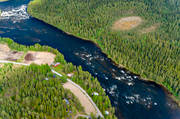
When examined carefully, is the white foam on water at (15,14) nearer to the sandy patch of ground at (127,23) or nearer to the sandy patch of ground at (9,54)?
the sandy patch of ground at (9,54)

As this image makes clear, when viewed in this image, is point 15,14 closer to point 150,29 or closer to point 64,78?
point 64,78

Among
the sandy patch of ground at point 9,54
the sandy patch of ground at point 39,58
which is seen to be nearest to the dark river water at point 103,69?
the sandy patch of ground at point 39,58

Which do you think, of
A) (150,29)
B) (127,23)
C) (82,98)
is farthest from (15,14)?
(82,98)

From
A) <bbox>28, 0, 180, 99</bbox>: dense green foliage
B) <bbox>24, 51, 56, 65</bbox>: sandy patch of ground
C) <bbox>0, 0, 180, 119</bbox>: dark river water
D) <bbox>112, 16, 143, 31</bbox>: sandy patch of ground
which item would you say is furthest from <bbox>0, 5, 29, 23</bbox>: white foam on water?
<bbox>112, 16, 143, 31</bbox>: sandy patch of ground

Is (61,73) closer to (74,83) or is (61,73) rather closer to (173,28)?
(74,83)

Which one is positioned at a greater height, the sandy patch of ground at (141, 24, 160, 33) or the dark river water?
the sandy patch of ground at (141, 24, 160, 33)

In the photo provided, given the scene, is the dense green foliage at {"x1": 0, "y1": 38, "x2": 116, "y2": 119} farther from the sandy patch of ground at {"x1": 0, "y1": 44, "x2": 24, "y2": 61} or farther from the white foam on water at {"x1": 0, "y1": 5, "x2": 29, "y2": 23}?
the white foam on water at {"x1": 0, "y1": 5, "x2": 29, "y2": 23}

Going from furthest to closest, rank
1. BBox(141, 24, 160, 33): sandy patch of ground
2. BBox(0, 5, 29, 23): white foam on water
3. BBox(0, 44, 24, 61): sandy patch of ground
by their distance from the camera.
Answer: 1. BBox(0, 5, 29, 23): white foam on water
2. BBox(141, 24, 160, 33): sandy patch of ground
3. BBox(0, 44, 24, 61): sandy patch of ground
